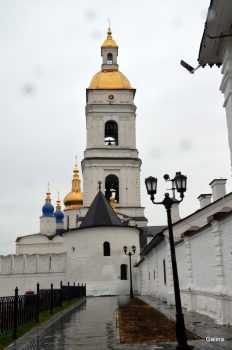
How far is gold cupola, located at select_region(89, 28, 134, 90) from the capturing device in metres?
56.1

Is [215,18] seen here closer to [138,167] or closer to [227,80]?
[227,80]

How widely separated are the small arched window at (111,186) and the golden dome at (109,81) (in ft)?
39.1

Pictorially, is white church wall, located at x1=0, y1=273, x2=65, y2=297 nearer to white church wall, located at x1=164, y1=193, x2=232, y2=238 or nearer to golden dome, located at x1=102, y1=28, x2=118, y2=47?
white church wall, located at x1=164, y1=193, x2=232, y2=238

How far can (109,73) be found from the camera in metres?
58.2

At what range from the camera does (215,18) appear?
22.8 ft

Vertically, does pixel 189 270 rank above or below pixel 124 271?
above

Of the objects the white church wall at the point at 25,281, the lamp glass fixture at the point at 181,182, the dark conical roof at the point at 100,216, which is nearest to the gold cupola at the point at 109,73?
the dark conical roof at the point at 100,216

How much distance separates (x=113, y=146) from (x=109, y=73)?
1121cm

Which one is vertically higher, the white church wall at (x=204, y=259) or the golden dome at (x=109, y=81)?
the golden dome at (x=109, y=81)

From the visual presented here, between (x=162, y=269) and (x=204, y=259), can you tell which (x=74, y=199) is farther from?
(x=204, y=259)

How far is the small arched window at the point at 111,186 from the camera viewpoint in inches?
2077

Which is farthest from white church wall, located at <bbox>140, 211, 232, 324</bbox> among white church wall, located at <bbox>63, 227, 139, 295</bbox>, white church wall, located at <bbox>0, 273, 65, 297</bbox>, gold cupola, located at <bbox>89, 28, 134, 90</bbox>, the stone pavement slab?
gold cupola, located at <bbox>89, 28, 134, 90</bbox>

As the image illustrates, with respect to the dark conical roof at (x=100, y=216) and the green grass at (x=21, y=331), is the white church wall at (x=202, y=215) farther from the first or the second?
the dark conical roof at (x=100, y=216)

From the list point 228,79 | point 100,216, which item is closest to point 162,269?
point 228,79
